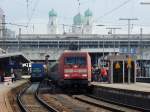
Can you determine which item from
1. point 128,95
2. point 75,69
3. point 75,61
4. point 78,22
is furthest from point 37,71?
point 128,95

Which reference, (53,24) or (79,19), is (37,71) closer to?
(79,19)

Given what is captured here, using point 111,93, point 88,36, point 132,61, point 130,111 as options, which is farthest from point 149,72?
point 88,36

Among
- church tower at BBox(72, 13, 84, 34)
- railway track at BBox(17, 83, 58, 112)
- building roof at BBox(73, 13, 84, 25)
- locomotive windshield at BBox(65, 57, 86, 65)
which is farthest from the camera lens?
church tower at BBox(72, 13, 84, 34)

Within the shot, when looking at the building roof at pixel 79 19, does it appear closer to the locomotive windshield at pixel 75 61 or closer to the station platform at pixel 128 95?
the locomotive windshield at pixel 75 61

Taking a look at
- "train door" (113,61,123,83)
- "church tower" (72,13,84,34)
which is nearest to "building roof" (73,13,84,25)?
"church tower" (72,13,84,34)

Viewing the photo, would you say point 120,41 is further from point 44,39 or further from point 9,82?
point 9,82

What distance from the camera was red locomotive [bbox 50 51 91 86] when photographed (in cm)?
4325

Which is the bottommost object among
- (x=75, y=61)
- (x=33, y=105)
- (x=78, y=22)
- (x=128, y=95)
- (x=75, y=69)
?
(x=33, y=105)

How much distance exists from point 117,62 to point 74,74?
5.14 metres

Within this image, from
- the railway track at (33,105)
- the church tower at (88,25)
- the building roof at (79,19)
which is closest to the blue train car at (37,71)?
the building roof at (79,19)

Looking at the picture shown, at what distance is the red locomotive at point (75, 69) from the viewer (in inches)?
1703

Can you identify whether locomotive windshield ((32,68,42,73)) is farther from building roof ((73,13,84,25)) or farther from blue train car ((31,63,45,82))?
building roof ((73,13,84,25))

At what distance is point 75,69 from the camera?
43.3 metres

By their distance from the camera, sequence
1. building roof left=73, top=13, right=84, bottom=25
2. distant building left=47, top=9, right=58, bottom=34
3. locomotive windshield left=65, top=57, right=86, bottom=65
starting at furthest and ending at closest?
1. distant building left=47, top=9, right=58, bottom=34
2. building roof left=73, top=13, right=84, bottom=25
3. locomotive windshield left=65, top=57, right=86, bottom=65
